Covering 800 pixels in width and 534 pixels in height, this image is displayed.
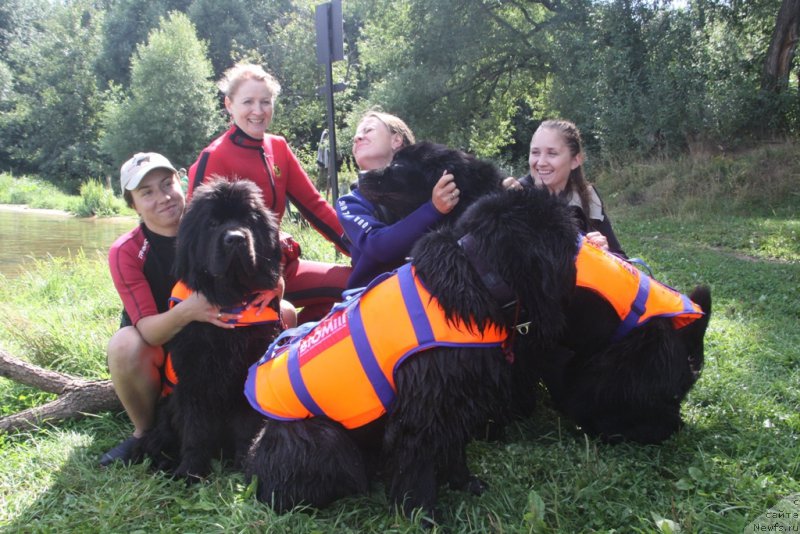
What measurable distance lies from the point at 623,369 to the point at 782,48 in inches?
521

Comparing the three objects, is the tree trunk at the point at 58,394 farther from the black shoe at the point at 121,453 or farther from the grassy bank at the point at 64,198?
the grassy bank at the point at 64,198

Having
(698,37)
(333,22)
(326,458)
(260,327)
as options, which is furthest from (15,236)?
(698,37)

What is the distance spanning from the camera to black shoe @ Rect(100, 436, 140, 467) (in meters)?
2.73

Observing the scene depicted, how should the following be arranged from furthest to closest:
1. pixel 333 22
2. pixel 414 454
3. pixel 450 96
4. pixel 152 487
Result: 1. pixel 450 96
2. pixel 333 22
3. pixel 152 487
4. pixel 414 454

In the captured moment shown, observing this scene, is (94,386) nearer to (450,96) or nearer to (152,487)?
(152,487)

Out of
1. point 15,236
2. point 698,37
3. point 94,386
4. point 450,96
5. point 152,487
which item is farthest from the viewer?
point 450,96

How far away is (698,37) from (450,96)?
6.44 m

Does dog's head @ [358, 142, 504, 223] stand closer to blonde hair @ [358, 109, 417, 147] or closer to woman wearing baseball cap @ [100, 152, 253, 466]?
blonde hair @ [358, 109, 417, 147]

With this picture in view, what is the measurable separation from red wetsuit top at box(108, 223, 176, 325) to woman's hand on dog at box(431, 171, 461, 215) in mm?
1442

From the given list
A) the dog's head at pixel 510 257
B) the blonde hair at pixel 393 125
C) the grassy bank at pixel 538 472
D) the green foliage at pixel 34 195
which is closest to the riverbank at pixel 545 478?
the grassy bank at pixel 538 472

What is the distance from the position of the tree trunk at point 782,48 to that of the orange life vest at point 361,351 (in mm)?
13323

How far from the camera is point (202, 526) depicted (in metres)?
2.16

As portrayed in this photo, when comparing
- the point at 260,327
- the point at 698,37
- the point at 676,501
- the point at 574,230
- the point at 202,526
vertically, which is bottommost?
the point at 202,526

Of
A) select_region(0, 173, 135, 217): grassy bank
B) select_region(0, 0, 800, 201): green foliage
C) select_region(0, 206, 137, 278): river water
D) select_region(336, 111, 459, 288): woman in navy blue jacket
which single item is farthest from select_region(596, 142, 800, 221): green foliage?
select_region(0, 173, 135, 217): grassy bank
